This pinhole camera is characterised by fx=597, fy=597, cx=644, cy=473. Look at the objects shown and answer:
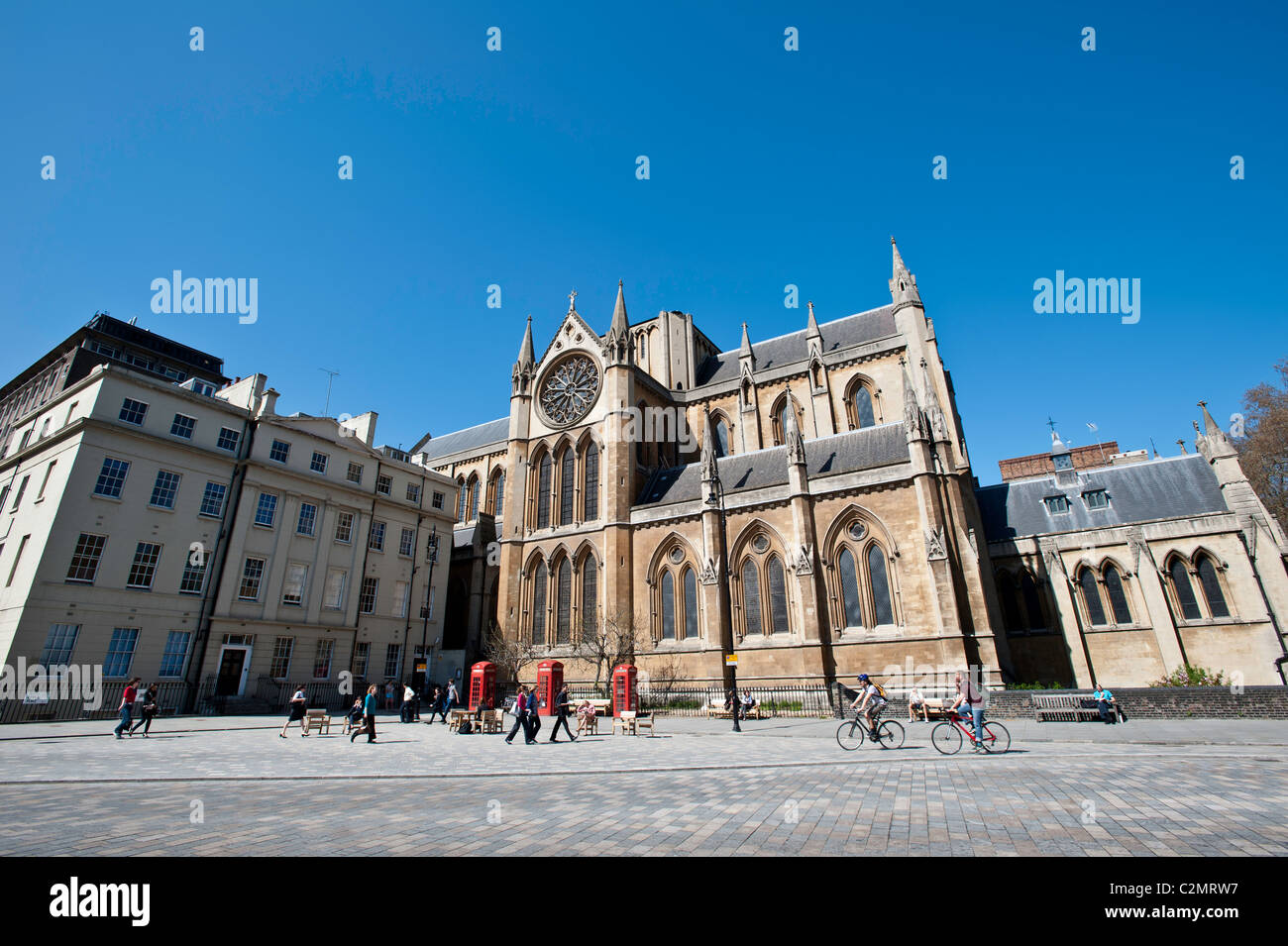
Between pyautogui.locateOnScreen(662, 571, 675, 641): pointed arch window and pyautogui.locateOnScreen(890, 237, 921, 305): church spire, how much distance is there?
20582 mm

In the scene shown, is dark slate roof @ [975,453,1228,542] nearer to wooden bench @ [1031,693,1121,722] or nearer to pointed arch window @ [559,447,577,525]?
wooden bench @ [1031,693,1121,722]

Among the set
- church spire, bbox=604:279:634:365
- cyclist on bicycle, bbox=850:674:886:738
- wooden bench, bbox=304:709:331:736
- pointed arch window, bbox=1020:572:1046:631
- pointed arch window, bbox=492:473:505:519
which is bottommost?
wooden bench, bbox=304:709:331:736

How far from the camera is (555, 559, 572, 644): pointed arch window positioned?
112 ft

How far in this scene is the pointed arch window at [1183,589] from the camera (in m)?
26.0

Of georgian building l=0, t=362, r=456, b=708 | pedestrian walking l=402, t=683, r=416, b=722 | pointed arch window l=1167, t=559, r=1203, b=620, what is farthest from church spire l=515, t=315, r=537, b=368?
pointed arch window l=1167, t=559, r=1203, b=620

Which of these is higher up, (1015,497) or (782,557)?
(1015,497)

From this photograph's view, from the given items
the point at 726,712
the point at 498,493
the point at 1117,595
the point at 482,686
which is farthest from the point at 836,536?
the point at 498,493

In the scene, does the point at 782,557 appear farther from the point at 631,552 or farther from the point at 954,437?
the point at 954,437

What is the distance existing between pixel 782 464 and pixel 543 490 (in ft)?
50.2

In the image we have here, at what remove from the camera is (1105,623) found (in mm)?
27406

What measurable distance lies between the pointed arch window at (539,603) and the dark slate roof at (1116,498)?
2503 cm

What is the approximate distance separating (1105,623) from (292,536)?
126 ft

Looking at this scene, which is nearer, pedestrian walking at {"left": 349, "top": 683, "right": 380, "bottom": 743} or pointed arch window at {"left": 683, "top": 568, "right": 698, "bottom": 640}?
pedestrian walking at {"left": 349, "top": 683, "right": 380, "bottom": 743}
